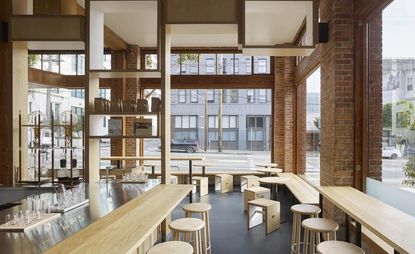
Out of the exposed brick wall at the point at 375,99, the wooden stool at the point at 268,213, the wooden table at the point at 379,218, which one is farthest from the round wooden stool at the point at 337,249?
the wooden stool at the point at 268,213

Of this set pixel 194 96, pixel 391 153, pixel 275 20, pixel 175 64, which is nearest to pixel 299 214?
pixel 391 153

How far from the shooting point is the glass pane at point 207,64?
848cm

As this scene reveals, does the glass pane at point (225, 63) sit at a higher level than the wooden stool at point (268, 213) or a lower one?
higher

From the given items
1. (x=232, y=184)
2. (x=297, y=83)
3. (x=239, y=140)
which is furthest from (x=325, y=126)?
(x=239, y=140)

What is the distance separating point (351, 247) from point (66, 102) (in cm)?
743

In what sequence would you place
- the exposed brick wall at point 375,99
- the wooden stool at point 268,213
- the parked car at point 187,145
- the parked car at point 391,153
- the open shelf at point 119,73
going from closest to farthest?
the parked car at point 391,153 → the exposed brick wall at point 375,99 → the open shelf at point 119,73 → the wooden stool at point 268,213 → the parked car at point 187,145

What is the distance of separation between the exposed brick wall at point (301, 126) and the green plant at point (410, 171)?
13.5 feet

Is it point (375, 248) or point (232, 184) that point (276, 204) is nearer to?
point (375, 248)

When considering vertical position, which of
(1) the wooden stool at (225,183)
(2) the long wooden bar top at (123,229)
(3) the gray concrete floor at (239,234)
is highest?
(2) the long wooden bar top at (123,229)

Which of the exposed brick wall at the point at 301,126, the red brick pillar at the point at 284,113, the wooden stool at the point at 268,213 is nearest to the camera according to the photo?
the wooden stool at the point at 268,213

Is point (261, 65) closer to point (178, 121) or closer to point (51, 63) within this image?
point (178, 121)

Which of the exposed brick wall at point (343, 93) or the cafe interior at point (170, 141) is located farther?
the exposed brick wall at point (343, 93)

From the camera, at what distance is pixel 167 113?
386 cm

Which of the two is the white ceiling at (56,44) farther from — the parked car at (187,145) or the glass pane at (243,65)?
the parked car at (187,145)
